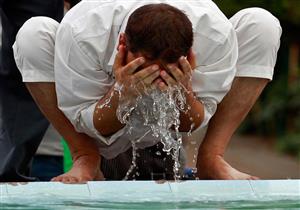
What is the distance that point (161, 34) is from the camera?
14.5ft

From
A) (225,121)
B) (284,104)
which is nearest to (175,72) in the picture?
(225,121)

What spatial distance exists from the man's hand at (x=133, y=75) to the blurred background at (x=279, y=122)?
25.3 ft

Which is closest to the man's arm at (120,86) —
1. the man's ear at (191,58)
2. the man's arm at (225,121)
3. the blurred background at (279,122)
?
the man's ear at (191,58)

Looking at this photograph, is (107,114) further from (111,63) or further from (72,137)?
(72,137)

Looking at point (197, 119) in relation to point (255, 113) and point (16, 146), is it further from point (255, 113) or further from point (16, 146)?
point (255, 113)

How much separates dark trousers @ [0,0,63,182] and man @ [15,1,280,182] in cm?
62

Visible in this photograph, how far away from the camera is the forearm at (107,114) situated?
4688 millimetres

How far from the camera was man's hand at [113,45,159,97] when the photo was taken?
14.6ft

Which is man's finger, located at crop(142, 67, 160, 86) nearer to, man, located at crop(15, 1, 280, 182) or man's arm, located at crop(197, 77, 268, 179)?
man, located at crop(15, 1, 280, 182)

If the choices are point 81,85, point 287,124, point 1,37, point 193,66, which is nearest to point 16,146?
point 1,37

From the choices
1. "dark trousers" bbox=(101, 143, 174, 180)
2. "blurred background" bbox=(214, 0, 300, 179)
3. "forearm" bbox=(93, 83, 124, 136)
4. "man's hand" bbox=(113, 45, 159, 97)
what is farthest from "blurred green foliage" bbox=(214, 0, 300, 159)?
"man's hand" bbox=(113, 45, 159, 97)

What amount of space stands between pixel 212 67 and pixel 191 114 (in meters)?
0.19

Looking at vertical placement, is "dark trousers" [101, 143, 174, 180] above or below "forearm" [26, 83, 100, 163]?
below

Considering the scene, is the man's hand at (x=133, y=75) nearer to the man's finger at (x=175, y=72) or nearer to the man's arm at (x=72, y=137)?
the man's finger at (x=175, y=72)
